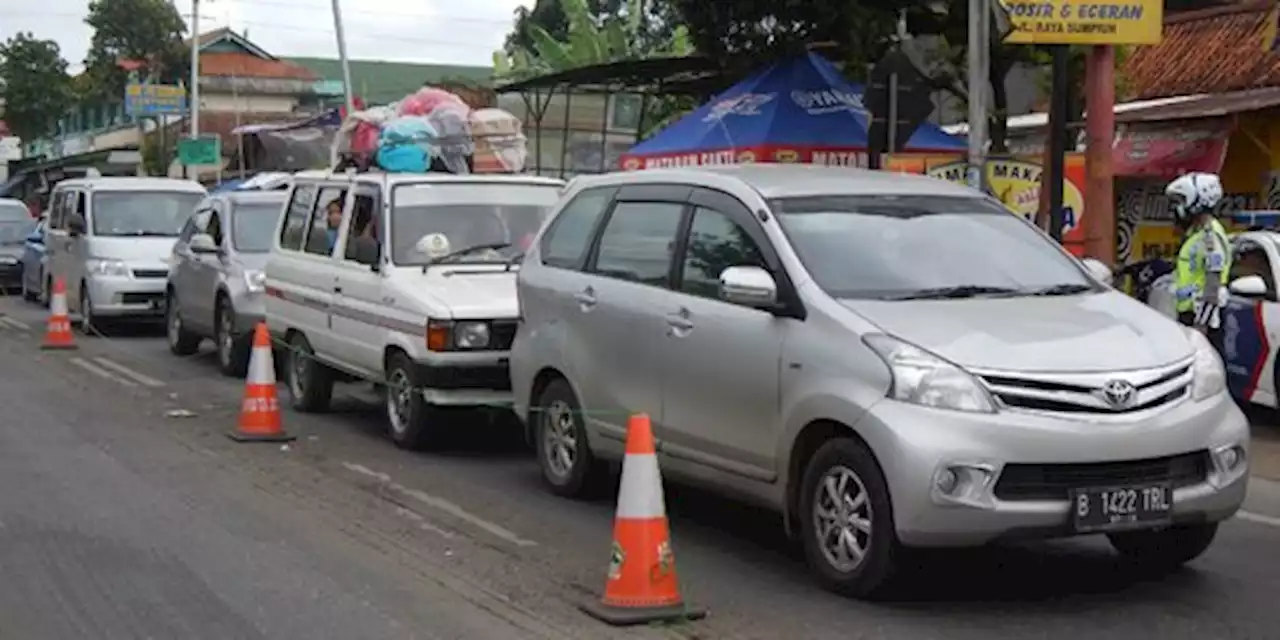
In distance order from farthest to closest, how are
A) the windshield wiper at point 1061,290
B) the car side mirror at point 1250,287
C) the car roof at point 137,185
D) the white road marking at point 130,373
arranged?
the car roof at point 137,185 < the white road marking at point 130,373 < the car side mirror at point 1250,287 < the windshield wiper at point 1061,290

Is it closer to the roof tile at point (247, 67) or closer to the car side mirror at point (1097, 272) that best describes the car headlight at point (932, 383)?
the car side mirror at point (1097, 272)

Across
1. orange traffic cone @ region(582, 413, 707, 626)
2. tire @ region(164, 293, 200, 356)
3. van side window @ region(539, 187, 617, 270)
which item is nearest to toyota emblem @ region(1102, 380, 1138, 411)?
orange traffic cone @ region(582, 413, 707, 626)

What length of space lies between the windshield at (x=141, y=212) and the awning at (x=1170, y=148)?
11130 mm

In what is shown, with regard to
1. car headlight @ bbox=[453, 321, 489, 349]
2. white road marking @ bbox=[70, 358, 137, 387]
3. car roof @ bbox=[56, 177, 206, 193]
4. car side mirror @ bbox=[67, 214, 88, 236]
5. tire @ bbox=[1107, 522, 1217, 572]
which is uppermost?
car roof @ bbox=[56, 177, 206, 193]

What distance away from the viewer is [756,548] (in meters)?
8.25

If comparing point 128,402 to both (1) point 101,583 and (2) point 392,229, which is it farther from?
(1) point 101,583

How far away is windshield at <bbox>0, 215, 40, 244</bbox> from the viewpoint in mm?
29203

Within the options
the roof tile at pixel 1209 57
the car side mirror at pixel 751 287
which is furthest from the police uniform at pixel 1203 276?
the roof tile at pixel 1209 57

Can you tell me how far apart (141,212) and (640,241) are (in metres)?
13.5

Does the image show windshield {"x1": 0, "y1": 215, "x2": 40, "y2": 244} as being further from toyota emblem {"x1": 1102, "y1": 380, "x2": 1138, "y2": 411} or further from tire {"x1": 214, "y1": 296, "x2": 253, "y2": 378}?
toyota emblem {"x1": 1102, "y1": 380, "x2": 1138, "y2": 411}

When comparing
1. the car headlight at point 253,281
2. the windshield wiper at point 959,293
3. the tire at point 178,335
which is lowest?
the tire at point 178,335

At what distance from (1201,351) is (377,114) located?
9.42m

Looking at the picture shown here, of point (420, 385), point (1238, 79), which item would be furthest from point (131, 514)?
point (1238, 79)

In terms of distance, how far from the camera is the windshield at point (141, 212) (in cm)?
2061
